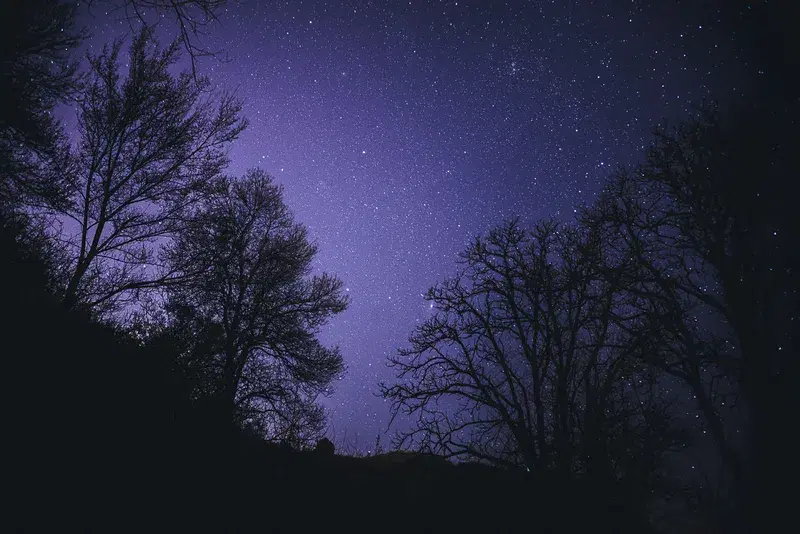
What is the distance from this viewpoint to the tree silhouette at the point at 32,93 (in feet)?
25.0

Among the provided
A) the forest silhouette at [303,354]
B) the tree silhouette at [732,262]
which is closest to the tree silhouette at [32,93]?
the forest silhouette at [303,354]

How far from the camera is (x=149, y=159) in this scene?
29.1 feet

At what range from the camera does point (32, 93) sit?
8156 mm

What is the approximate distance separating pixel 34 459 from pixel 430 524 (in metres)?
3.27

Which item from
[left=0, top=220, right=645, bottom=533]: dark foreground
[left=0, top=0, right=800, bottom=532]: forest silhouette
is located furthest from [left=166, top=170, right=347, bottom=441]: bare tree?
[left=0, top=220, right=645, bottom=533]: dark foreground

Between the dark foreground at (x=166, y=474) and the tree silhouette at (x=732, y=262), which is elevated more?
the tree silhouette at (x=732, y=262)

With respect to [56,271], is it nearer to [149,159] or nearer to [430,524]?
[149,159]

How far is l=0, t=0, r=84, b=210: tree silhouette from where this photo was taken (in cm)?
761

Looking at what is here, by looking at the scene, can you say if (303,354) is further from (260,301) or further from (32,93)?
(32,93)

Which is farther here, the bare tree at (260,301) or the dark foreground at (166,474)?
the bare tree at (260,301)

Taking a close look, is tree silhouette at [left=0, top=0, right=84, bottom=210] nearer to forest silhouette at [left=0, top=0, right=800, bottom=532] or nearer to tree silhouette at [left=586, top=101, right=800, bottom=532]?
forest silhouette at [left=0, top=0, right=800, bottom=532]

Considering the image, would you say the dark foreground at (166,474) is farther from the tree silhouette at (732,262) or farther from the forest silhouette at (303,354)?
the tree silhouette at (732,262)

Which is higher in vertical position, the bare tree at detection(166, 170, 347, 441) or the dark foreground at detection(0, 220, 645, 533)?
the bare tree at detection(166, 170, 347, 441)

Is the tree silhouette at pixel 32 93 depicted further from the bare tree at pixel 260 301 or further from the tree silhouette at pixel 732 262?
the tree silhouette at pixel 732 262
